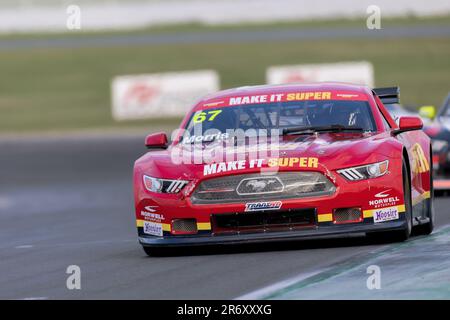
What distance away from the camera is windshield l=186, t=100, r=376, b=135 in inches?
400

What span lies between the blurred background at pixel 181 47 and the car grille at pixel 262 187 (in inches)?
1060

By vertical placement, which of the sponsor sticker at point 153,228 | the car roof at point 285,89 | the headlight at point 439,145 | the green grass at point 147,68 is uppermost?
the car roof at point 285,89

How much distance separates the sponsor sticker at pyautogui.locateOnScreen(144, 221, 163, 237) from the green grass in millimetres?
27494

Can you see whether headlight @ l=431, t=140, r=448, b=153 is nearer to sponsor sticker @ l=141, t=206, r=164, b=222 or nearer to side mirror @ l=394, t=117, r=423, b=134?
side mirror @ l=394, t=117, r=423, b=134

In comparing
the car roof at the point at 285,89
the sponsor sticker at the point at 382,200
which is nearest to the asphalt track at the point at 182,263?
the sponsor sticker at the point at 382,200

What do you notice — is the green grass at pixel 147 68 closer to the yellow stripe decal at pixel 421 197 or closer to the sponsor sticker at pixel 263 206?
the yellow stripe decal at pixel 421 197

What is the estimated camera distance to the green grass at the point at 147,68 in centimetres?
3934

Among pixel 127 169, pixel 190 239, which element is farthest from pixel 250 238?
pixel 127 169

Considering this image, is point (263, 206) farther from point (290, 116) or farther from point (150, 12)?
point (150, 12)

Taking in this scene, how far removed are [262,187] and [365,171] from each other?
76 centimetres

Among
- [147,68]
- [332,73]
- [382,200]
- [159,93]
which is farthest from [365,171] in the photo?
[147,68]
